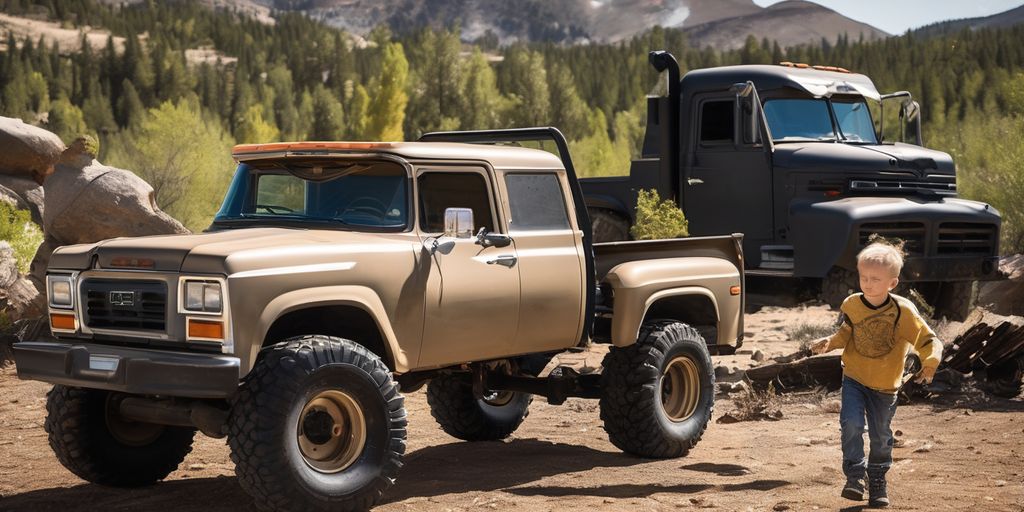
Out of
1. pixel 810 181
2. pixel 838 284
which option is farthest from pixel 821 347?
pixel 810 181

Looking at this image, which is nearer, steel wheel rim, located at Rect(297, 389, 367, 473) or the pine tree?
steel wheel rim, located at Rect(297, 389, 367, 473)

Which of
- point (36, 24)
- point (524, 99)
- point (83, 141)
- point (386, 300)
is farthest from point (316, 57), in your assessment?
point (386, 300)

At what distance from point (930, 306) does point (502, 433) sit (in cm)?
611

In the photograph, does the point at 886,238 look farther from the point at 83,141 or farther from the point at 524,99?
the point at 524,99

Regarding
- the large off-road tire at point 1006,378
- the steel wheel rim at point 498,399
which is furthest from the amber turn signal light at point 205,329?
the large off-road tire at point 1006,378

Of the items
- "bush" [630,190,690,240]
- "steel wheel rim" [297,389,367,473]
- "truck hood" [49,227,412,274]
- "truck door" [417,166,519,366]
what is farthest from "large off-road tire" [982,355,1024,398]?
"steel wheel rim" [297,389,367,473]

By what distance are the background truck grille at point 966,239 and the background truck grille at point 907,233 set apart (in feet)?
0.98

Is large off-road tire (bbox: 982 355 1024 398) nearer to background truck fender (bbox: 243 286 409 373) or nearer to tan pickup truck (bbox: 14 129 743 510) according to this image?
tan pickup truck (bbox: 14 129 743 510)

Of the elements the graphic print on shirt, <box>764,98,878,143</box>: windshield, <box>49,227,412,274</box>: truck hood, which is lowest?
the graphic print on shirt

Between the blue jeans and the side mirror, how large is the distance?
219 cm

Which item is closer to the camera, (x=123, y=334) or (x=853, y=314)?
(x=123, y=334)

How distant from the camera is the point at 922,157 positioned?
43.7 feet

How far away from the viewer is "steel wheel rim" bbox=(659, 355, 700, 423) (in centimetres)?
839

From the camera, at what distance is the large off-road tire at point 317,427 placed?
5.73m
